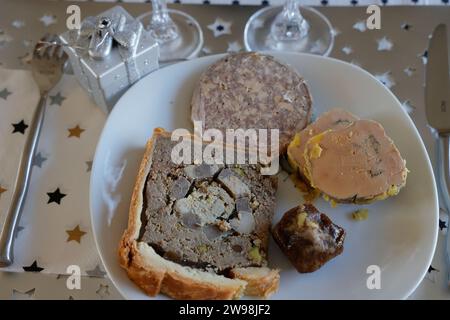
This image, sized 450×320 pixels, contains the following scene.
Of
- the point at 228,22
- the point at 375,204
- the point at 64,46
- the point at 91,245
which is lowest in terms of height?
the point at 91,245

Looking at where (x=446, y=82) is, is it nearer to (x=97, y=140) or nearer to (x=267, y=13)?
(x=267, y=13)

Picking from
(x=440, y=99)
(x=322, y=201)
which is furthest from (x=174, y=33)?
(x=440, y=99)

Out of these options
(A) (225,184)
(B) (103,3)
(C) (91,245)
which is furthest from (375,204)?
(B) (103,3)

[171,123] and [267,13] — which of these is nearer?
[171,123]

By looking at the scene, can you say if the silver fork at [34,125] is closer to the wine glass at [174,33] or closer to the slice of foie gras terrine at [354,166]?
the wine glass at [174,33]

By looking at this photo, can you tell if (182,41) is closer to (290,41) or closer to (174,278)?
(290,41)

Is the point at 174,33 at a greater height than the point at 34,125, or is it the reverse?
the point at 174,33

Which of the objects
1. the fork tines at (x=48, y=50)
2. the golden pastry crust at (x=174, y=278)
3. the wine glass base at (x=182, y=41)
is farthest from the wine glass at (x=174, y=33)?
the golden pastry crust at (x=174, y=278)
